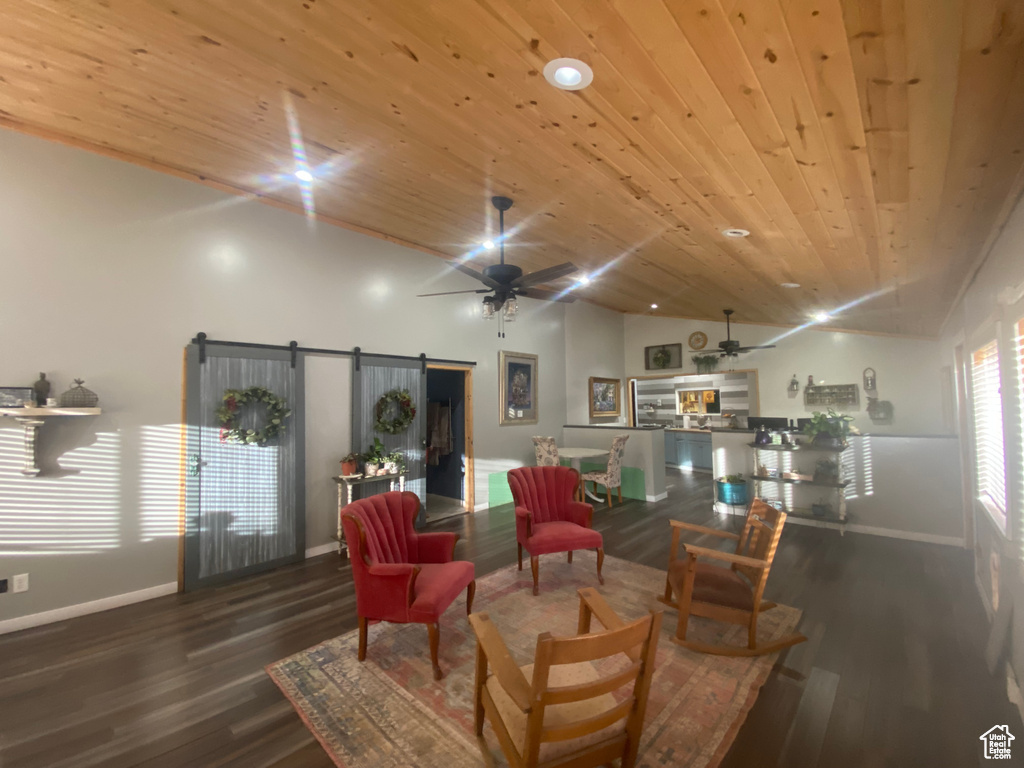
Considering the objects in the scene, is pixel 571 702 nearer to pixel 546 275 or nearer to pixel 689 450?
pixel 546 275

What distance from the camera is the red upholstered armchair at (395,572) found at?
8.56ft

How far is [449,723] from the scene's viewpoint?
2.16 meters

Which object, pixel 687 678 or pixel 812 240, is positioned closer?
pixel 687 678

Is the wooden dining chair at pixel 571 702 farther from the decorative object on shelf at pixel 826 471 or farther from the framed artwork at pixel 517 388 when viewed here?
the framed artwork at pixel 517 388

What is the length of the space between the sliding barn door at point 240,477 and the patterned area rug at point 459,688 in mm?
1723

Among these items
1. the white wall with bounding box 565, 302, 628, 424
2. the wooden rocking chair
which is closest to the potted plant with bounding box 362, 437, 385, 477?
the wooden rocking chair

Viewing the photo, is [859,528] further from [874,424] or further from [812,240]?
[812,240]

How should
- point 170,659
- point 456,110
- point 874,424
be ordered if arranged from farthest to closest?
point 874,424 < point 170,659 < point 456,110

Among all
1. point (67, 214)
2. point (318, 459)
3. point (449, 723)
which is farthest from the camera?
point (318, 459)

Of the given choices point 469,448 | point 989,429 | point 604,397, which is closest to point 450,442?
point 469,448

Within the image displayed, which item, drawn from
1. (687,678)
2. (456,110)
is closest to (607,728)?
(687,678)

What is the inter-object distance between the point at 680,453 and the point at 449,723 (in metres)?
8.13

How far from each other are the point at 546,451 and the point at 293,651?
4146 mm

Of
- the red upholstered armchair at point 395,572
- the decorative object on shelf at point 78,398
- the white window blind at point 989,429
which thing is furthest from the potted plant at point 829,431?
the decorative object on shelf at point 78,398
